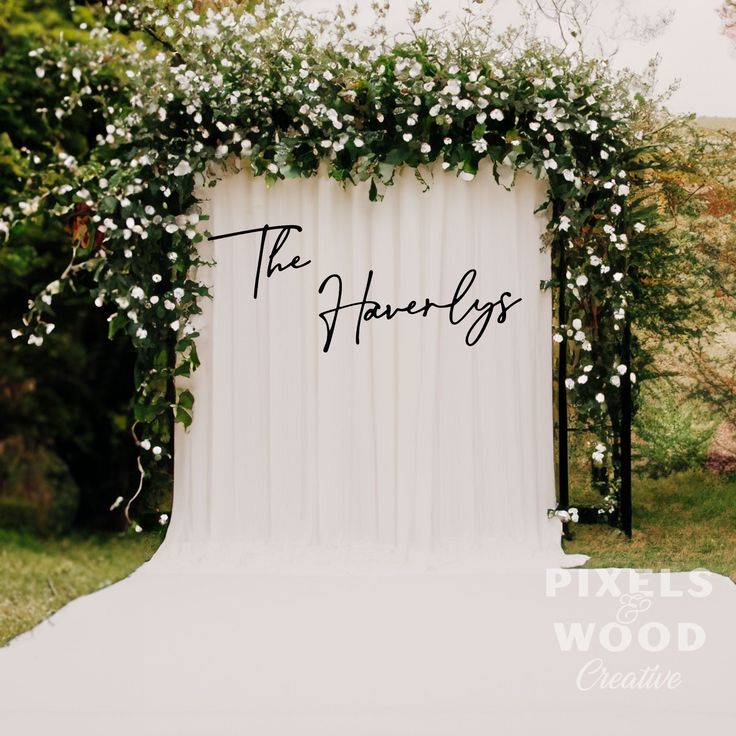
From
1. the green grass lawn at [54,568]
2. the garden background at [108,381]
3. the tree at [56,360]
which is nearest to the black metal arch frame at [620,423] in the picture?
the garden background at [108,381]

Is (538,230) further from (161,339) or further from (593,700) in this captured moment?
(593,700)

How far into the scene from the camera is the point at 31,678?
265 centimetres

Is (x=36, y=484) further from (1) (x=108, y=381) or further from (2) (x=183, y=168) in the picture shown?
(2) (x=183, y=168)

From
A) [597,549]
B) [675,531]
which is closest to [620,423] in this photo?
[597,549]

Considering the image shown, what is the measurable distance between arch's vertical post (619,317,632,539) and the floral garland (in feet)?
0.15

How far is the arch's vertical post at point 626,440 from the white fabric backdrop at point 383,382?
337mm

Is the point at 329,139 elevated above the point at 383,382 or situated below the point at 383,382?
above

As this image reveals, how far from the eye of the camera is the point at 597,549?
3842 mm

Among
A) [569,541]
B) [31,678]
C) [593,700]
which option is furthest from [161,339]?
[593,700]

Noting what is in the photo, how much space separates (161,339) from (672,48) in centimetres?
320

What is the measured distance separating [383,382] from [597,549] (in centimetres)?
121

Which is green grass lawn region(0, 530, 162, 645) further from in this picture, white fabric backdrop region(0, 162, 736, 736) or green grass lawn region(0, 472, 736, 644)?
white fabric backdrop region(0, 162, 736, 736)

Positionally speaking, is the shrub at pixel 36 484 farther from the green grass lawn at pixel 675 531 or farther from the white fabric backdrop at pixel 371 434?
the green grass lawn at pixel 675 531

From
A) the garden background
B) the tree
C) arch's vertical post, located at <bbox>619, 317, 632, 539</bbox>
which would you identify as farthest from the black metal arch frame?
the tree
